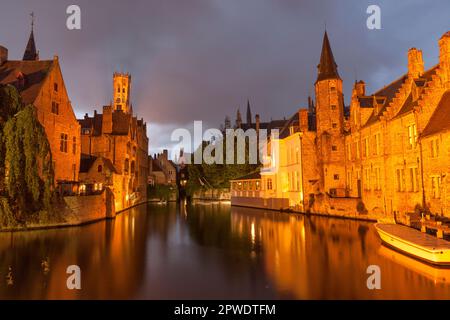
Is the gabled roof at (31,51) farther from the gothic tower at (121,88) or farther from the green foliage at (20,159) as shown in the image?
the gothic tower at (121,88)

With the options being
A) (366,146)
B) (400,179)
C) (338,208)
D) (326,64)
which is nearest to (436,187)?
(400,179)

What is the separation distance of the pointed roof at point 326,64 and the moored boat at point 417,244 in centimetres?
2383

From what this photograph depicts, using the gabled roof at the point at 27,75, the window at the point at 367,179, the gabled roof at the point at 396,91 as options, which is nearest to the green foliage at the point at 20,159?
the gabled roof at the point at 27,75

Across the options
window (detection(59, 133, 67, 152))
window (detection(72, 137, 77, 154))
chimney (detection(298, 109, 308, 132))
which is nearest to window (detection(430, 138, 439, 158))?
chimney (detection(298, 109, 308, 132))

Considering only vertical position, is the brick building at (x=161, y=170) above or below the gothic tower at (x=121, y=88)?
below

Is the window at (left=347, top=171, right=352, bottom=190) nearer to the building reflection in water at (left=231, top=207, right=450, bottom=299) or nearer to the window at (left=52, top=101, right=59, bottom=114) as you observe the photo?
the building reflection in water at (left=231, top=207, right=450, bottom=299)

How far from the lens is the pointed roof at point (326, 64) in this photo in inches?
1559

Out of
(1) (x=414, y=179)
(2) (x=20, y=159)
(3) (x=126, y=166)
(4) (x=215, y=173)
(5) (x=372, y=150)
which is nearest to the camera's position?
(2) (x=20, y=159)

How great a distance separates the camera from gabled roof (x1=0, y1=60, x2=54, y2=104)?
31.2m

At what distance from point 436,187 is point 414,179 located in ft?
9.07

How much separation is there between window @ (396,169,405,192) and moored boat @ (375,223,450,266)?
7.81 meters

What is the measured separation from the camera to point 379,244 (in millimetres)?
19688

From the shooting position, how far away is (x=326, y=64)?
4019cm

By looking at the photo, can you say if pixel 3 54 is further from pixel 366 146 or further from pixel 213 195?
pixel 213 195
